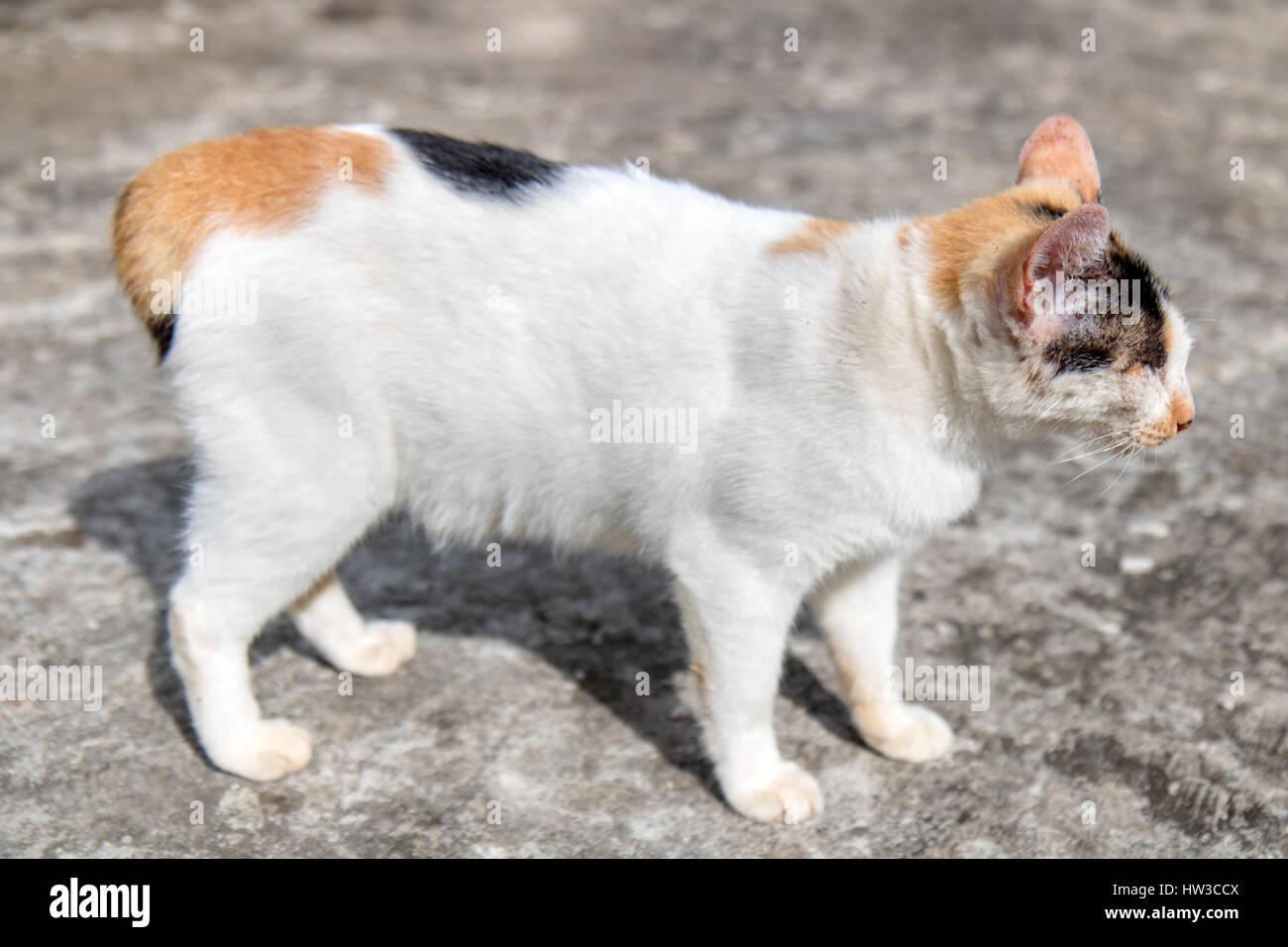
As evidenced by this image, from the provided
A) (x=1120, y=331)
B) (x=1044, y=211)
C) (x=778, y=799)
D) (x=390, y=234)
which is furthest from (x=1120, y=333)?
(x=390, y=234)

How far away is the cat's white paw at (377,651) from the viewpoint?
3.56 meters

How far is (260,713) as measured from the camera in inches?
136

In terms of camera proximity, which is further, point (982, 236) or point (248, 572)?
point (248, 572)

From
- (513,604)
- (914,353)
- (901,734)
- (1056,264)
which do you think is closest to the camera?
(1056,264)

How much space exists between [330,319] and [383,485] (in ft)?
1.40

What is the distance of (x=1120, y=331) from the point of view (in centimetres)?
266

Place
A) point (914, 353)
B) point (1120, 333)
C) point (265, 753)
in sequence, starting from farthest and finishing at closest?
point (265, 753) → point (914, 353) → point (1120, 333)

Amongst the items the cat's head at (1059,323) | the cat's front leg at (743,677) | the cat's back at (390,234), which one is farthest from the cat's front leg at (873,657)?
the cat's back at (390,234)

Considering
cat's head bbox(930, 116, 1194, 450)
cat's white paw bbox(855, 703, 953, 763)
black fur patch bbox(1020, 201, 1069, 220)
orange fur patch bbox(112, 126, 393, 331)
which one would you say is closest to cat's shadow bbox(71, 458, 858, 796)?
cat's white paw bbox(855, 703, 953, 763)

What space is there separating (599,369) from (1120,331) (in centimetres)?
110

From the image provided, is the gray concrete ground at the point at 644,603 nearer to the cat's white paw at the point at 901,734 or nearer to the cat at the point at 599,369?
the cat's white paw at the point at 901,734

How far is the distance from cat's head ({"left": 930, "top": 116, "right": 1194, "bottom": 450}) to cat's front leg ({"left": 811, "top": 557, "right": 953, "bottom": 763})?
0.61 meters

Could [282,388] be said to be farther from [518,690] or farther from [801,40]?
[801,40]

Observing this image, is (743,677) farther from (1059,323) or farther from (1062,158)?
(1062,158)
